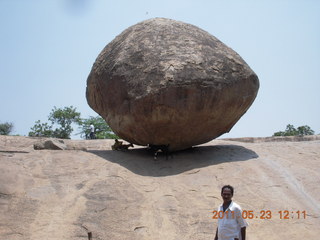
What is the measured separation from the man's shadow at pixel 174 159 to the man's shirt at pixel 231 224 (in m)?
2.36

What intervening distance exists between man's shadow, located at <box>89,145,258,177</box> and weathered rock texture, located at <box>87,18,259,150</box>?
0.72 ft

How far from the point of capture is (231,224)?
111 inches

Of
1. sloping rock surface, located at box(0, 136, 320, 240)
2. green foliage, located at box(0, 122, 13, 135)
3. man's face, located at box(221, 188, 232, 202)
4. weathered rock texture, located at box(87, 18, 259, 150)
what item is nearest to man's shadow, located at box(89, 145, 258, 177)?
sloping rock surface, located at box(0, 136, 320, 240)

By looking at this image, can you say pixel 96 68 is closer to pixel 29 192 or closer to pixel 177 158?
pixel 177 158

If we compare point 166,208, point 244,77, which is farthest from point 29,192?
point 244,77

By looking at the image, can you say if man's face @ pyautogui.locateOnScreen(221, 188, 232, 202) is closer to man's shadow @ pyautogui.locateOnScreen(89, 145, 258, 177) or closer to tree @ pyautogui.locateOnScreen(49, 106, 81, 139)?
man's shadow @ pyautogui.locateOnScreen(89, 145, 258, 177)

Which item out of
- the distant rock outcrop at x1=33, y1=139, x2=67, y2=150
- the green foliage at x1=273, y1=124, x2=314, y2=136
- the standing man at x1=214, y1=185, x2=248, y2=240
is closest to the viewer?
the standing man at x1=214, y1=185, x2=248, y2=240

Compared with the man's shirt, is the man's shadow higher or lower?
higher

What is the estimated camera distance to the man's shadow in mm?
5352
